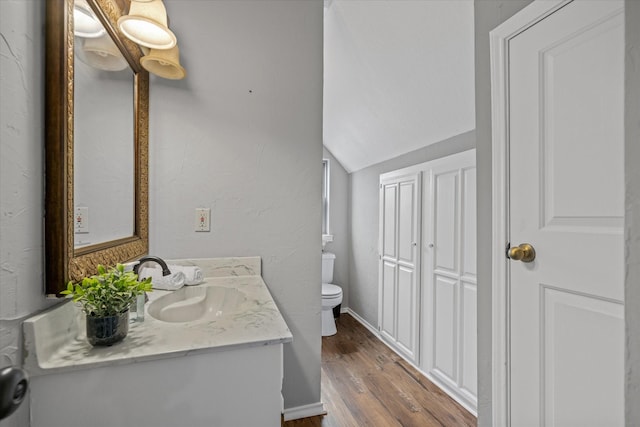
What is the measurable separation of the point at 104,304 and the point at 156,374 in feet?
0.67

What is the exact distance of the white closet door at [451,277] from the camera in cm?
188

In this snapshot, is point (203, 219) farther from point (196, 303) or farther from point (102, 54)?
point (102, 54)

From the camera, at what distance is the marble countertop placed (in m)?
0.65

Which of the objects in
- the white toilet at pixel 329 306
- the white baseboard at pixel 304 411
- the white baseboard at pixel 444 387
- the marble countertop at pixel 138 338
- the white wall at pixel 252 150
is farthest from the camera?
the white toilet at pixel 329 306

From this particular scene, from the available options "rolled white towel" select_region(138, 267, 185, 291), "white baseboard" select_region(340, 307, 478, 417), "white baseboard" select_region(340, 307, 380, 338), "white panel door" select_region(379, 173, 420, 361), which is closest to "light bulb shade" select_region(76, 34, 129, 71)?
"rolled white towel" select_region(138, 267, 185, 291)

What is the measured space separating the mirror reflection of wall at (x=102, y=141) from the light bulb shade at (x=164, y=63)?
0.13 metres

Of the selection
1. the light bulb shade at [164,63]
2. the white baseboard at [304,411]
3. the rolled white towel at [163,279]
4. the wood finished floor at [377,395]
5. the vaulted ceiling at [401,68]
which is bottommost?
the wood finished floor at [377,395]

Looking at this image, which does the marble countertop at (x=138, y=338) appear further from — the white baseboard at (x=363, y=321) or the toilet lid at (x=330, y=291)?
the white baseboard at (x=363, y=321)

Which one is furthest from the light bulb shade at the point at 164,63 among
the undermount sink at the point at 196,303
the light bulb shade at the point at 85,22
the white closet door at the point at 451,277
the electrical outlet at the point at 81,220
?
the white closet door at the point at 451,277

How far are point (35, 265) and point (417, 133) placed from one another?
2.26 meters

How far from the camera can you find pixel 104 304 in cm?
73

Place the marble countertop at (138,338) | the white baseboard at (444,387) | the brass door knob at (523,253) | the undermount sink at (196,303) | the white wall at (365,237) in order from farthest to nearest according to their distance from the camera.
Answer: the white wall at (365,237)
the white baseboard at (444,387)
the undermount sink at (196,303)
the brass door knob at (523,253)
the marble countertop at (138,338)

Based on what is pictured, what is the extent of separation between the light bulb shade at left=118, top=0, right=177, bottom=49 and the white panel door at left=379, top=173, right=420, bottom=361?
73.0 inches
